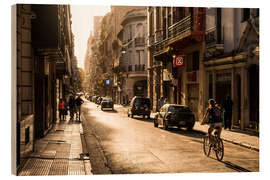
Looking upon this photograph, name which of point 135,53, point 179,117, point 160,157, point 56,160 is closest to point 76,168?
point 56,160

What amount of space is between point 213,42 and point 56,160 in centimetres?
1444

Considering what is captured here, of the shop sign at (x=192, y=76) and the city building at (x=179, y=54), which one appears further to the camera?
the shop sign at (x=192, y=76)

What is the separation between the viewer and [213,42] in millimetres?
22219

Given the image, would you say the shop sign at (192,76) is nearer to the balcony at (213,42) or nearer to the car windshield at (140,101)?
the balcony at (213,42)

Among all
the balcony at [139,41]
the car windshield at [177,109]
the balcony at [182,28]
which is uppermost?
the balcony at [139,41]

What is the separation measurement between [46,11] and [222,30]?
1145 centimetres

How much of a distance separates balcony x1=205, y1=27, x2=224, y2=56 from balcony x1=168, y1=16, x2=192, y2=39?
1.57 metres

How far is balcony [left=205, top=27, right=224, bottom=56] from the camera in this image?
2108cm

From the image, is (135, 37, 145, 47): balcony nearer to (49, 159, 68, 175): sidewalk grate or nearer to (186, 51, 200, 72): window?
(186, 51, 200, 72): window

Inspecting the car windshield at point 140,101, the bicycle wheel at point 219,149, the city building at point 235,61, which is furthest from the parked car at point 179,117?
the car windshield at point 140,101

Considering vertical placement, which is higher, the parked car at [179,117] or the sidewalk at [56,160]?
the parked car at [179,117]

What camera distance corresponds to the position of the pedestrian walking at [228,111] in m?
19.2

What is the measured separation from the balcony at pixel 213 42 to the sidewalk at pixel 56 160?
10429 mm

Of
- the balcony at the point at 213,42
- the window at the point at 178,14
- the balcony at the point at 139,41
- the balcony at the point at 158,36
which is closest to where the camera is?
the balcony at the point at 213,42
